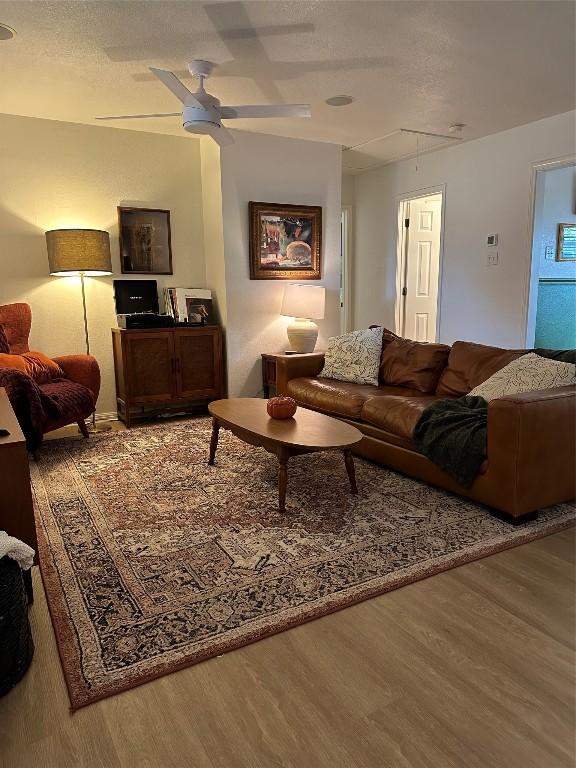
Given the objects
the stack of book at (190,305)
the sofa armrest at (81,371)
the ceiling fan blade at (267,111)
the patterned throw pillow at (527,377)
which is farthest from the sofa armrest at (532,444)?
the stack of book at (190,305)


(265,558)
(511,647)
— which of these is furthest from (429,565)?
(265,558)

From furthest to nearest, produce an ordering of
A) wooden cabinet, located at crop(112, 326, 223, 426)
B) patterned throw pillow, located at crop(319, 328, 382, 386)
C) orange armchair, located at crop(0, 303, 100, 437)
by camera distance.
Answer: wooden cabinet, located at crop(112, 326, 223, 426), patterned throw pillow, located at crop(319, 328, 382, 386), orange armchair, located at crop(0, 303, 100, 437)

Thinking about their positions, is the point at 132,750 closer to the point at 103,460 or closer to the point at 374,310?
the point at 103,460

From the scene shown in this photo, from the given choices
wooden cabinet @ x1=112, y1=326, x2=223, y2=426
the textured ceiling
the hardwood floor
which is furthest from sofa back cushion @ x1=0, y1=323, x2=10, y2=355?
the hardwood floor

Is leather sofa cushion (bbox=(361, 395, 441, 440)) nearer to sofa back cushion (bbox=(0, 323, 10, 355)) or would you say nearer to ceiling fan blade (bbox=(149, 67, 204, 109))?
ceiling fan blade (bbox=(149, 67, 204, 109))

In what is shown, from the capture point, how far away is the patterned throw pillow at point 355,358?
3865 millimetres

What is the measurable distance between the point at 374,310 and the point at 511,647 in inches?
197

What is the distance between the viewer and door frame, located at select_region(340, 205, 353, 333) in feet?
21.3

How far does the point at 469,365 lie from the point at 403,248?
2.88 metres

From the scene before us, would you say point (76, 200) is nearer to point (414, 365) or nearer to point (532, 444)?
point (414, 365)

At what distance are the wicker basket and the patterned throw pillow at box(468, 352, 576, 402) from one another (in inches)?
89.9

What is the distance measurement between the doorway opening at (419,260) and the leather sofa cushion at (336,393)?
91.7 inches

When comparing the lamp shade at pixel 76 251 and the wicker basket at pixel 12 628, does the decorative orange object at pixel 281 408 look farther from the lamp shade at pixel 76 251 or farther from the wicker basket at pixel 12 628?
the lamp shade at pixel 76 251

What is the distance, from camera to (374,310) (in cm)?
633
